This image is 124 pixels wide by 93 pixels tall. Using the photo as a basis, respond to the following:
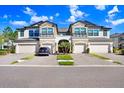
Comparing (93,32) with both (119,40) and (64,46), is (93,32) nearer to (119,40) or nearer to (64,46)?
(64,46)

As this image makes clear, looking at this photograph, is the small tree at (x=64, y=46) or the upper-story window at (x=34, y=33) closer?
the small tree at (x=64, y=46)

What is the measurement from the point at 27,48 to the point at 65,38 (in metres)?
7.45

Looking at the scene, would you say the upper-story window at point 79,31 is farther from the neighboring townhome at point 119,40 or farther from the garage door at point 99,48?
the neighboring townhome at point 119,40

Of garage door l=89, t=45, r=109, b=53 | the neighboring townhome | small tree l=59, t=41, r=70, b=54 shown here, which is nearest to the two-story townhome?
garage door l=89, t=45, r=109, b=53

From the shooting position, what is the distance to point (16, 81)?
33.5 ft

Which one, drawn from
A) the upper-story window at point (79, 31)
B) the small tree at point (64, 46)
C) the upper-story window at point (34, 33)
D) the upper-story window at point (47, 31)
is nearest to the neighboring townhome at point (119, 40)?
the upper-story window at point (79, 31)

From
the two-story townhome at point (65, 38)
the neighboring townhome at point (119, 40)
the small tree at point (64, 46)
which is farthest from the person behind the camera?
the neighboring townhome at point (119, 40)

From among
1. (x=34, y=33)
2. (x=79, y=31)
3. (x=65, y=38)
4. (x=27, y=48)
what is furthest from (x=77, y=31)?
(x=27, y=48)

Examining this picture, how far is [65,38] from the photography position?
43781 millimetres

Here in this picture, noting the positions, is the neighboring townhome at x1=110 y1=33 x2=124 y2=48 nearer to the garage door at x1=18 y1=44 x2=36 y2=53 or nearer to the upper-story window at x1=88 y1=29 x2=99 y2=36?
the upper-story window at x1=88 y1=29 x2=99 y2=36

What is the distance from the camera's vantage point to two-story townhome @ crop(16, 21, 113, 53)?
142 feet

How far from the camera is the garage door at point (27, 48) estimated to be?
43.6 meters
